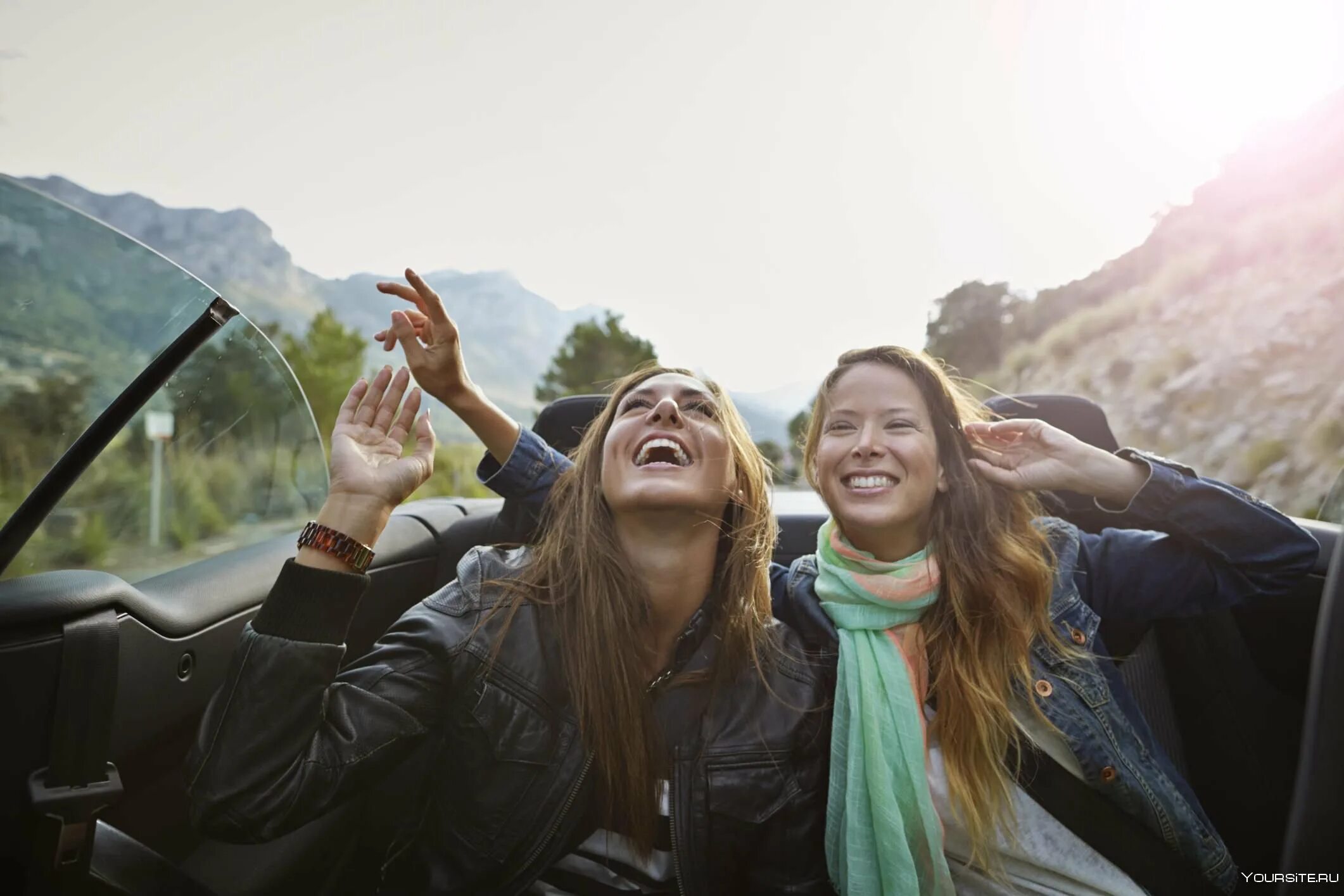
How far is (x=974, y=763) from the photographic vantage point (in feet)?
5.32

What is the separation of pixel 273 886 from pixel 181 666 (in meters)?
0.54

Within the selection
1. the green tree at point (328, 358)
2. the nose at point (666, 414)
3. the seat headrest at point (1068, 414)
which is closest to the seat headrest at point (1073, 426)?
the seat headrest at point (1068, 414)

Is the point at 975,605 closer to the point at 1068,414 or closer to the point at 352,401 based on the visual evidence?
the point at 1068,414

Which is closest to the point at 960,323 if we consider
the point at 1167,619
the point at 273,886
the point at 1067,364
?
the point at 1067,364

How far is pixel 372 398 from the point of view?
1.52 metres

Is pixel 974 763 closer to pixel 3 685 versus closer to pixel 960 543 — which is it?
pixel 960 543

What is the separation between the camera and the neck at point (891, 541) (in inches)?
74.2

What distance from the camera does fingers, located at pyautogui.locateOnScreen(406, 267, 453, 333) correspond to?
5.32ft

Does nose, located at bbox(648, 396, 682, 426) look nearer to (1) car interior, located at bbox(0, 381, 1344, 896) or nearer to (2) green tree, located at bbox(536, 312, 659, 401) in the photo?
(1) car interior, located at bbox(0, 381, 1344, 896)

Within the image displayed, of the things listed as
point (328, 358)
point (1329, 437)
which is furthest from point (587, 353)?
point (1329, 437)

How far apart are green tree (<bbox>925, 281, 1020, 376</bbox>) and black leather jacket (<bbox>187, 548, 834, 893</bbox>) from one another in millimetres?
19447

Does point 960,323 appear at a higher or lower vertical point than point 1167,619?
higher

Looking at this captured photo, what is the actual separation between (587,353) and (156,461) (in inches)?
971

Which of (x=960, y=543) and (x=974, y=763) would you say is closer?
(x=974, y=763)
